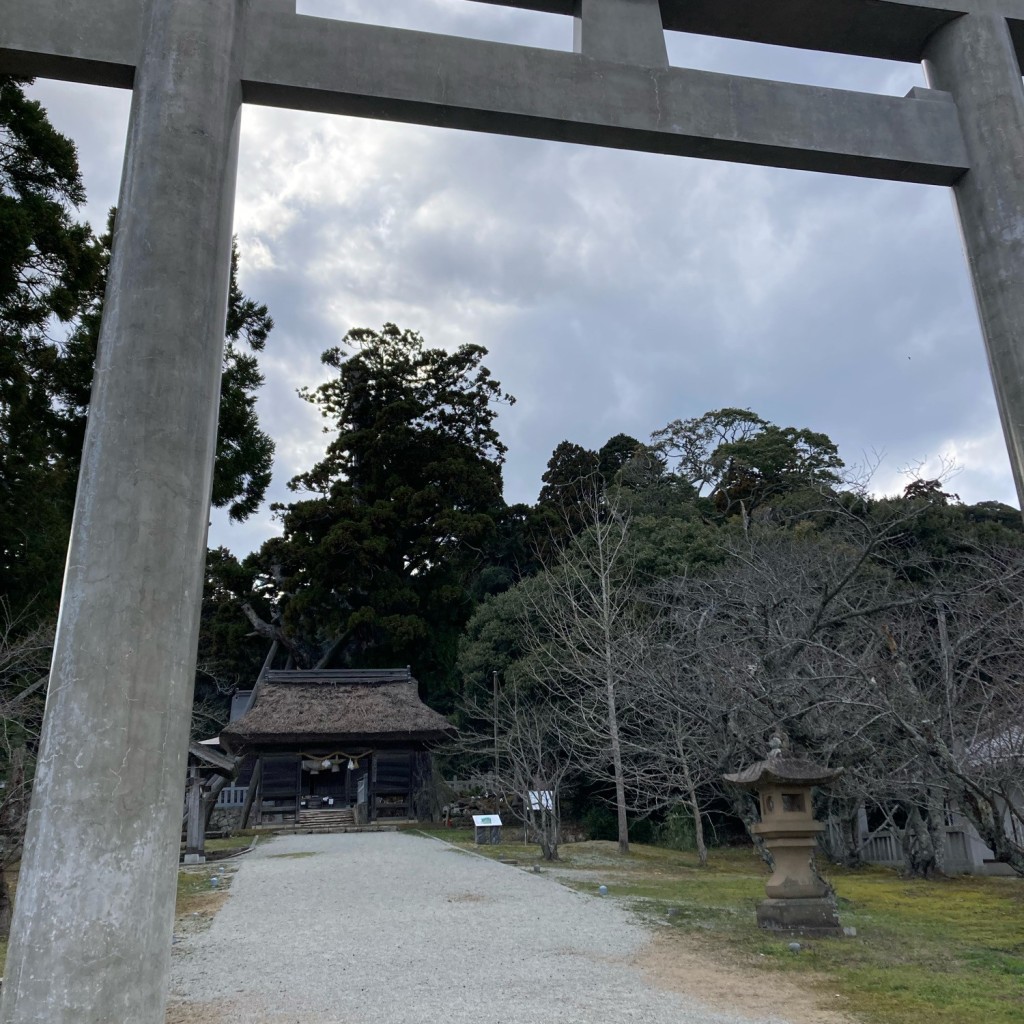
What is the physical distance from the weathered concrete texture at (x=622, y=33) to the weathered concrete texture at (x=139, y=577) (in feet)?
4.72

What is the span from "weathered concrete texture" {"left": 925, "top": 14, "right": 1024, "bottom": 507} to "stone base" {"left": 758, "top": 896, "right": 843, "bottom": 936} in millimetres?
5050

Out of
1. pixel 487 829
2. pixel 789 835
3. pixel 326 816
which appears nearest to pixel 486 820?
pixel 487 829

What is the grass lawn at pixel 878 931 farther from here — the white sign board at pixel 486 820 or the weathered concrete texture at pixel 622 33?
the weathered concrete texture at pixel 622 33

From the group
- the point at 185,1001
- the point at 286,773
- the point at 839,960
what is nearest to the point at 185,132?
the point at 185,1001

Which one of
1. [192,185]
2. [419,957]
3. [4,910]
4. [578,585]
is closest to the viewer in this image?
[192,185]

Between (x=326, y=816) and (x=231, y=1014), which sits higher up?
(x=326, y=816)

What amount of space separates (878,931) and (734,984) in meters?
2.76

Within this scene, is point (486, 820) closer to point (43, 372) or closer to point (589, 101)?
point (43, 372)

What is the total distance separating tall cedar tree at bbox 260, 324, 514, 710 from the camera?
27.0 meters

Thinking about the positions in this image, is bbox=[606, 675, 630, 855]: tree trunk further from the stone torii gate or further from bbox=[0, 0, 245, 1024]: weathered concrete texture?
bbox=[0, 0, 245, 1024]: weathered concrete texture

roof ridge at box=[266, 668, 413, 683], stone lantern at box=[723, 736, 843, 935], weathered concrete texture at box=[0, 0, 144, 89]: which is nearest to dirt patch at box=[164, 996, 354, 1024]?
stone lantern at box=[723, 736, 843, 935]

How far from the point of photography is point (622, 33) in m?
3.56

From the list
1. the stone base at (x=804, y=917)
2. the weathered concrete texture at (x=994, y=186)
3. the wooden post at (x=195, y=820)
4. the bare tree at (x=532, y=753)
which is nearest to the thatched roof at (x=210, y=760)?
the wooden post at (x=195, y=820)

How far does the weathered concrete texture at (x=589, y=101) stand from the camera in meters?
3.29
